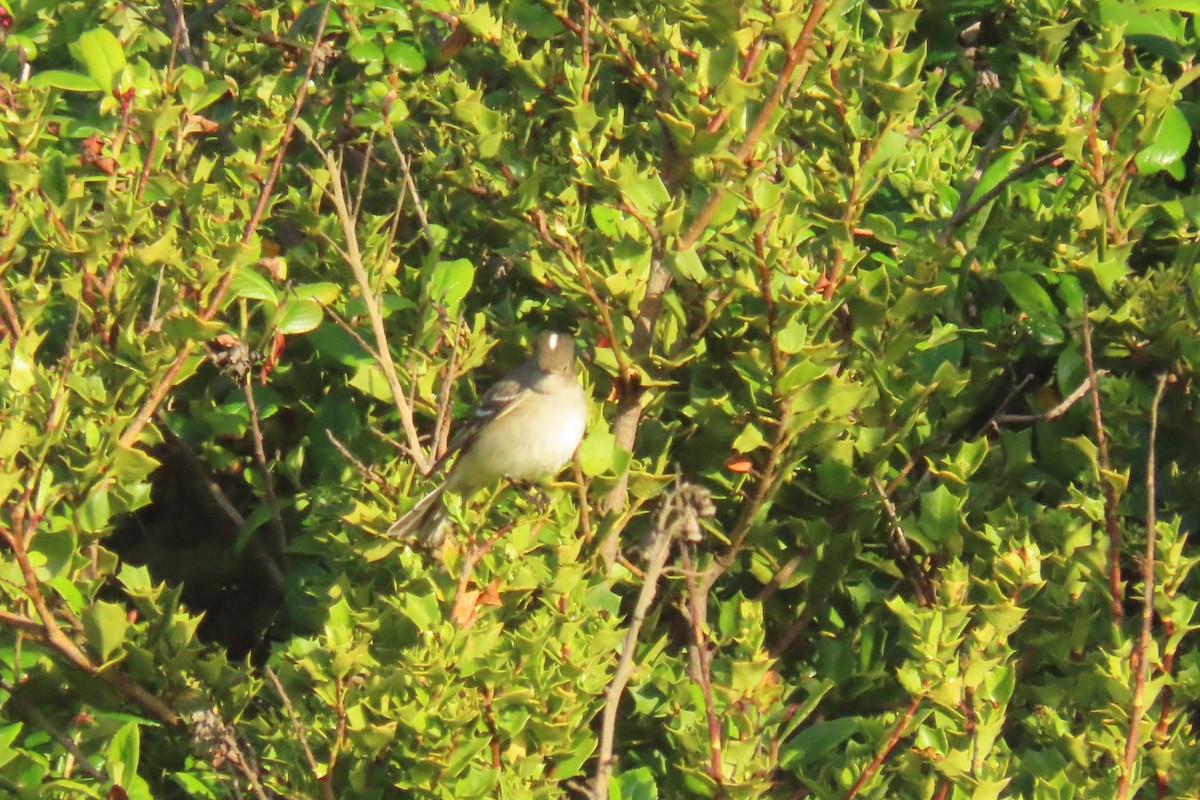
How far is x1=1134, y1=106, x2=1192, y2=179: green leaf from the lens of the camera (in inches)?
167

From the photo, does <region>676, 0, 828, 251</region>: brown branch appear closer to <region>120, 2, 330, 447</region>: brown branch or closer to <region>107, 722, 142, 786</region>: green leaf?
<region>120, 2, 330, 447</region>: brown branch

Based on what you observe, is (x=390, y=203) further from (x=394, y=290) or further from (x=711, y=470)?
(x=711, y=470)

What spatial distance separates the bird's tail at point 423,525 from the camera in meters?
3.76

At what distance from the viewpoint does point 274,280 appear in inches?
171

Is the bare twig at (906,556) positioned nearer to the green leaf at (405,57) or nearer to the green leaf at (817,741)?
the green leaf at (817,741)

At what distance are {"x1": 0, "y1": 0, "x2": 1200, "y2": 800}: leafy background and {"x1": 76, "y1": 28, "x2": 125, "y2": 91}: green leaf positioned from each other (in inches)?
0.5

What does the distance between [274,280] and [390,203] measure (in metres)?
0.77

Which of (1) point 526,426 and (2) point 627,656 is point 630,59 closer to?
(1) point 526,426

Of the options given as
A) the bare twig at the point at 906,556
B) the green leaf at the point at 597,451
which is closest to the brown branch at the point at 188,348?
the green leaf at the point at 597,451

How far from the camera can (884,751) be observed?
10.8 feet

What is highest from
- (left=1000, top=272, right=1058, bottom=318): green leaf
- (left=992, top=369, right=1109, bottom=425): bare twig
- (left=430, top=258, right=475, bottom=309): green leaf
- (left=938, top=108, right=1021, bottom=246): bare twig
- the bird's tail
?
(left=938, top=108, right=1021, bottom=246): bare twig

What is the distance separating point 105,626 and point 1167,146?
2869mm

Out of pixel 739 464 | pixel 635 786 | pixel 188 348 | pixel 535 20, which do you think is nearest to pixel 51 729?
pixel 188 348

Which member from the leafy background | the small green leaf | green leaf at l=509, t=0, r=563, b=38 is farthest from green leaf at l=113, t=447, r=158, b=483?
green leaf at l=509, t=0, r=563, b=38
